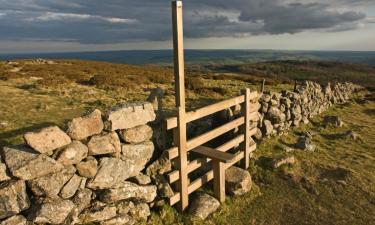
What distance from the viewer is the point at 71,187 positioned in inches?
275

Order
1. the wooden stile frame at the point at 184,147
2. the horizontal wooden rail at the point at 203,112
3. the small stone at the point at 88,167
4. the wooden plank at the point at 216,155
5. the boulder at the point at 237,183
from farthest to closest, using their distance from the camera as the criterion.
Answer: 1. the boulder at the point at 237,183
2. the wooden plank at the point at 216,155
3. the horizontal wooden rail at the point at 203,112
4. the wooden stile frame at the point at 184,147
5. the small stone at the point at 88,167

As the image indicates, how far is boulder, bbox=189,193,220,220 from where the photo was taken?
902cm

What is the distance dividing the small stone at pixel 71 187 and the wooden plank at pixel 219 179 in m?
4.30

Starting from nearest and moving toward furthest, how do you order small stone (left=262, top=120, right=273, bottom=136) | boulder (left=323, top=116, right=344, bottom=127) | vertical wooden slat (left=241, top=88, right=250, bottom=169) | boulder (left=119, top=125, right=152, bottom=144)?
boulder (left=119, top=125, right=152, bottom=144), vertical wooden slat (left=241, top=88, right=250, bottom=169), small stone (left=262, top=120, right=273, bottom=136), boulder (left=323, top=116, right=344, bottom=127)

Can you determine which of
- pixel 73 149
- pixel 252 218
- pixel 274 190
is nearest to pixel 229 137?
pixel 274 190

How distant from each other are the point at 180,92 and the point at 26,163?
4.14m

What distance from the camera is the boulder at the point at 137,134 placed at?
8.16m

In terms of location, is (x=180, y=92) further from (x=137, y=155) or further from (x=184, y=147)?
(x=137, y=155)

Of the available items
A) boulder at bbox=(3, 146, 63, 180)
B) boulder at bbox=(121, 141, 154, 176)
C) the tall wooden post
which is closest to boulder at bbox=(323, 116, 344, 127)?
the tall wooden post

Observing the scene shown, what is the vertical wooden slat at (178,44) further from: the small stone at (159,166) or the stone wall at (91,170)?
the small stone at (159,166)

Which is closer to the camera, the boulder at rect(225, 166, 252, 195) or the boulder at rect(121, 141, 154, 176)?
the boulder at rect(121, 141, 154, 176)

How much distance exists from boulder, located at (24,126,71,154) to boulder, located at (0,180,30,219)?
0.81 m

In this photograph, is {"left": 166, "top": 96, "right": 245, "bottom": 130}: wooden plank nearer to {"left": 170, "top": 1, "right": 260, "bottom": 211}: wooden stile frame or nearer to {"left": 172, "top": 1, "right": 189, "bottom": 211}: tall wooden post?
{"left": 170, "top": 1, "right": 260, "bottom": 211}: wooden stile frame

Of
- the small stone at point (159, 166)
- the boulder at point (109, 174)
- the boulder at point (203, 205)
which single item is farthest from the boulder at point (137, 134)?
the boulder at point (203, 205)
